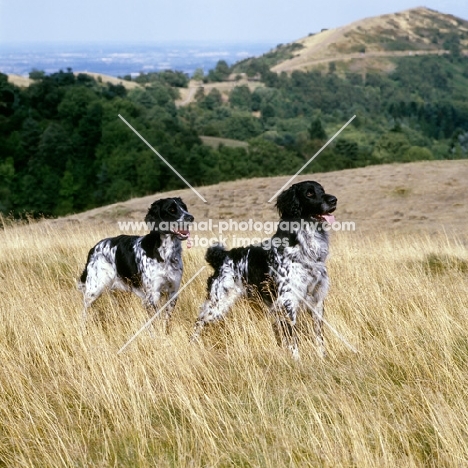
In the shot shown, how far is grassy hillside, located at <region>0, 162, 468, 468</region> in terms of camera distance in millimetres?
3402

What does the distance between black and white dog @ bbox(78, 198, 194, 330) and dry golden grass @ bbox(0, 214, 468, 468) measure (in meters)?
0.19

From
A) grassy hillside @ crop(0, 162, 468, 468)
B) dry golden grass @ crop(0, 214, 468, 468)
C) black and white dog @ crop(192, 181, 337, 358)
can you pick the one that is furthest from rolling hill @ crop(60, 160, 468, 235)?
dry golden grass @ crop(0, 214, 468, 468)

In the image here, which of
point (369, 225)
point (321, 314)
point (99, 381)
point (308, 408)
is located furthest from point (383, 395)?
point (369, 225)

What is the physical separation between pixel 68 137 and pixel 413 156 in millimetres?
41642

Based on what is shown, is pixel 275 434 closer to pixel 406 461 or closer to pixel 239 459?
pixel 239 459

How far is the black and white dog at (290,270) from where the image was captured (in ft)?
17.3

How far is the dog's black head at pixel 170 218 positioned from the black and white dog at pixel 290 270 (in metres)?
0.69

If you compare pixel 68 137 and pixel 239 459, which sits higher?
pixel 239 459

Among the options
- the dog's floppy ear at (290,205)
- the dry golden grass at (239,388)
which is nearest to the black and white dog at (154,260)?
the dry golden grass at (239,388)

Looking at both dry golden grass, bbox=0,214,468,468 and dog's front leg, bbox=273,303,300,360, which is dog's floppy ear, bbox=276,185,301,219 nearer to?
dog's front leg, bbox=273,303,300,360

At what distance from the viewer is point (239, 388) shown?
164 inches

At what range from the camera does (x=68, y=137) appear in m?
69.8

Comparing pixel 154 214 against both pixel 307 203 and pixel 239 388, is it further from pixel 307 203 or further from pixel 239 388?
pixel 239 388

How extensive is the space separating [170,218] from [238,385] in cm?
222
